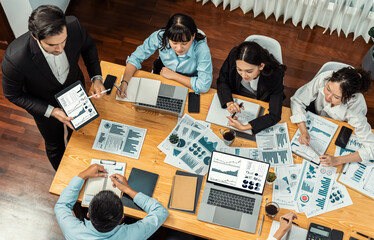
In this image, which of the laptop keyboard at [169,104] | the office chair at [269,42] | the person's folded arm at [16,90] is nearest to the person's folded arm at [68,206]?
the person's folded arm at [16,90]

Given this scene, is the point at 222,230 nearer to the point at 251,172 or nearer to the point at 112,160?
the point at 251,172

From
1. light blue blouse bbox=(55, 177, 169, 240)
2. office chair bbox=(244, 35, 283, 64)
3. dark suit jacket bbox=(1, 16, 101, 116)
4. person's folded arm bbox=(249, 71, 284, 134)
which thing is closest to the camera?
light blue blouse bbox=(55, 177, 169, 240)

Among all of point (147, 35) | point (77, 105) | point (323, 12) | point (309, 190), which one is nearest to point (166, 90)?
point (77, 105)

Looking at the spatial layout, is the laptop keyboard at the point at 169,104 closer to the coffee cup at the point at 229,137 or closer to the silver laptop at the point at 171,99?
the silver laptop at the point at 171,99

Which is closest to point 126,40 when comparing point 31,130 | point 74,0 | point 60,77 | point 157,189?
point 74,0

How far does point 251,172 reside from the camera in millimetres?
2570

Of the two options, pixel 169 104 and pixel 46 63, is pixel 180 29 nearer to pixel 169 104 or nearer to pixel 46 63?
pixel 169 104

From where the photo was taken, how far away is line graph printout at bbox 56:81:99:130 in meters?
2.55

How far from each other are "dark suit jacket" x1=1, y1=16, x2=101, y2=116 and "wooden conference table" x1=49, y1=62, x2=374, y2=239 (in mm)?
268

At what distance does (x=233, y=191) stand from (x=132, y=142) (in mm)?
780

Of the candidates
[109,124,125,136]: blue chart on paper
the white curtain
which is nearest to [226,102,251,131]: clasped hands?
[109,124,125,136]: blue chart on paper

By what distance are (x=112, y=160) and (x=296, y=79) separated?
95.0 inches

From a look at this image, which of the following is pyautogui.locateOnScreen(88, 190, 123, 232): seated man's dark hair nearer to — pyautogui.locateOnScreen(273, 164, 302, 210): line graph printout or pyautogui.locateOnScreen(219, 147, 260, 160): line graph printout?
pyautogui.locateOnScreen(219, 147, 260, 160): line graph printout

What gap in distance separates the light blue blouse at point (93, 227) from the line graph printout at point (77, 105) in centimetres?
40
